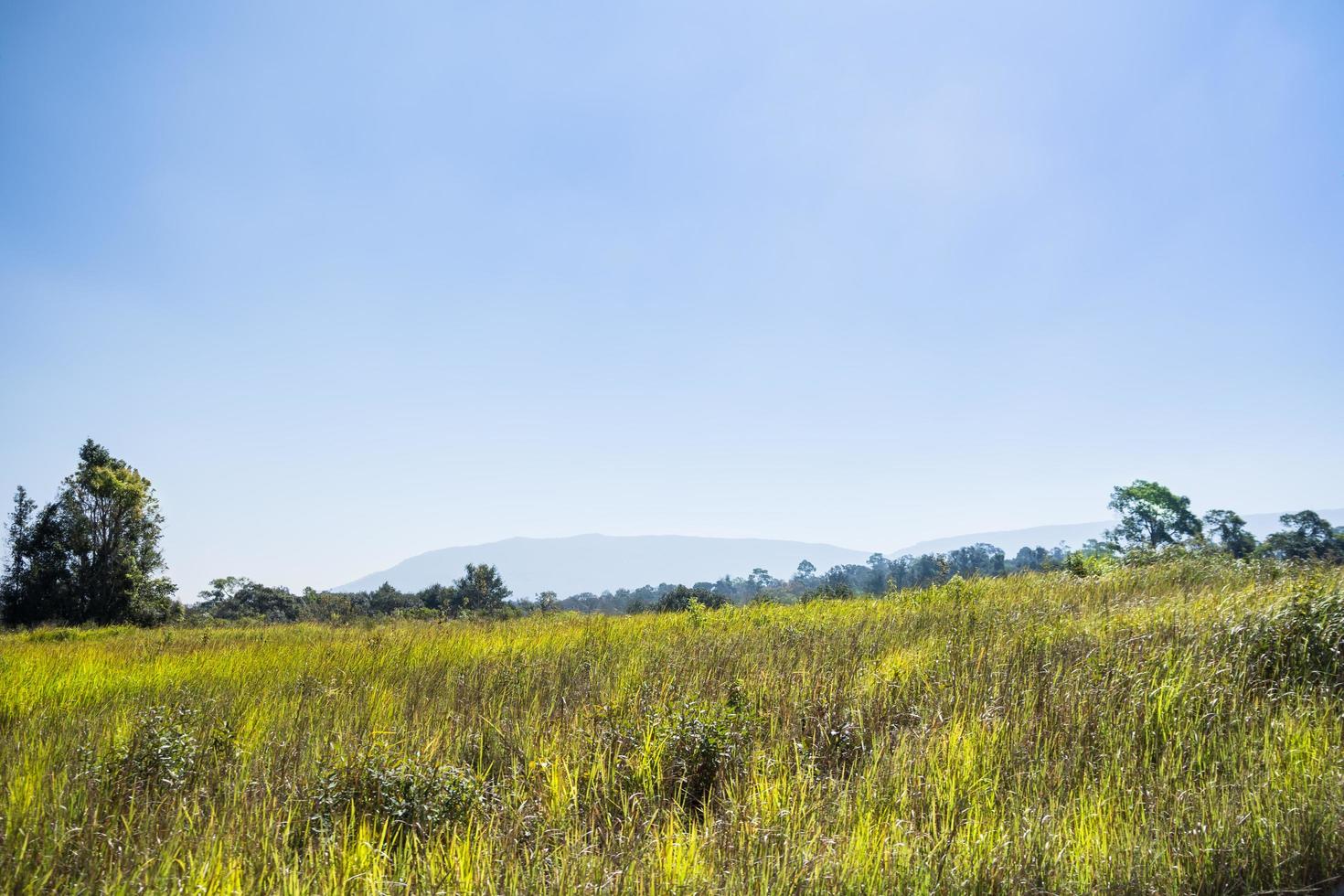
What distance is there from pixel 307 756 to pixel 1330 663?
8.94 m

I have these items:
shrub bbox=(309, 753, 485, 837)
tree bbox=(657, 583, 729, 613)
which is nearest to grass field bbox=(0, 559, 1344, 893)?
shrub bbox=(309, 753, 485, 837)

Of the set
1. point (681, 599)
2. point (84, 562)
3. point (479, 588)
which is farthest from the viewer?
point (479, 588)

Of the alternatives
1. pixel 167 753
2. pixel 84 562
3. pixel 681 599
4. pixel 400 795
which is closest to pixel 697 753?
pixel 400 795

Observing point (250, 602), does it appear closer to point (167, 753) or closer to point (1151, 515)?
point (167, 753)

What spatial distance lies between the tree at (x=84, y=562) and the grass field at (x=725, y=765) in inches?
1416

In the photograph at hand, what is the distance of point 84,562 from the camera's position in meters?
35.5

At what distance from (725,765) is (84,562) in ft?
151

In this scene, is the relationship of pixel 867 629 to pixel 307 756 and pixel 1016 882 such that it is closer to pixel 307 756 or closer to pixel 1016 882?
pixel 1016 882

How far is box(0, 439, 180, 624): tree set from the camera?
3484cm

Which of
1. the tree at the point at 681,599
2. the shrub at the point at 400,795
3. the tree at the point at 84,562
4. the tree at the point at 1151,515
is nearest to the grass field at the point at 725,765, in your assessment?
the shrub at the point at 400,795

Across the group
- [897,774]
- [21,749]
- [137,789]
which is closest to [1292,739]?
[897,774]

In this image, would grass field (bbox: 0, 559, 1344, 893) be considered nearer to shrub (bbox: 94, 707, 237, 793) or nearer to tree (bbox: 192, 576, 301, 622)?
shrub (bbox: 94, 707, 237, 793)

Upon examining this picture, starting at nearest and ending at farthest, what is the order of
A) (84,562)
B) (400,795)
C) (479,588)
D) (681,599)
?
(400,795), (681,599), (84,562), (479,588)

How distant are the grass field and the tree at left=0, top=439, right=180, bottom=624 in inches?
1416
